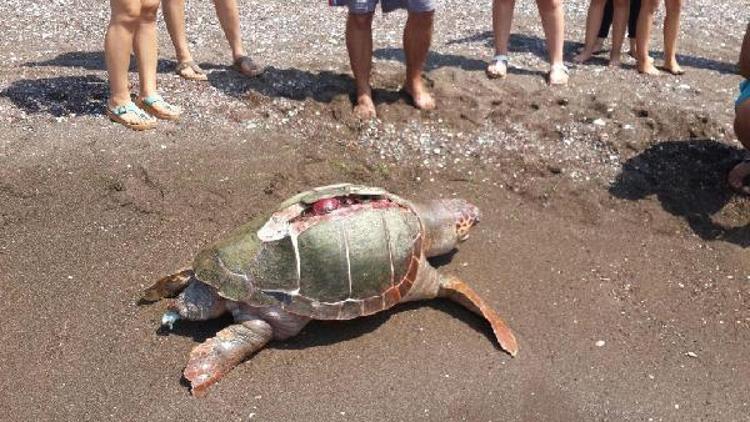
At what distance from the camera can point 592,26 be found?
4938mm

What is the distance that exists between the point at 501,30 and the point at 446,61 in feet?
1.48

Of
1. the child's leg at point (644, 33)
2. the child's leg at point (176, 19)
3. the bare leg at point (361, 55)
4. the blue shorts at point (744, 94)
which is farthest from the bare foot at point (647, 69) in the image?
the child's leg at point (176, 19)

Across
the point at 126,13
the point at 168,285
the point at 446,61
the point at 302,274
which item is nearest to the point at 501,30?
the point at 446,61

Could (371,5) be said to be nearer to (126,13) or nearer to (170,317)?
(126,13)

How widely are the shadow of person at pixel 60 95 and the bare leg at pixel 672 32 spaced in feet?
12.4

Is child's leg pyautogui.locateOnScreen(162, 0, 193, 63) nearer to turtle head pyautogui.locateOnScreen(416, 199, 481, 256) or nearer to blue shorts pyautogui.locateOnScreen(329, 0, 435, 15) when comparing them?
blue shorts pyautogui.locateOnScreen(329, 0, 435, 15)

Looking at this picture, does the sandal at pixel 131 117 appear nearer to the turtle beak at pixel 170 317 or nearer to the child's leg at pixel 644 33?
the turtle beak at pixel 170 317

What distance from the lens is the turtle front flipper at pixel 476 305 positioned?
2621 mm

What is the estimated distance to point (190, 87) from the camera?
13.7 ft

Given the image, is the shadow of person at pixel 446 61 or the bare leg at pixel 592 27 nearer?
→ the shadow of person at pixel 446 61

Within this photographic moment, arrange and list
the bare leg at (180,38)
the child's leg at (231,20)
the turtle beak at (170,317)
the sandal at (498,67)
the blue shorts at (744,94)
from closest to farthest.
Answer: the turtle beak at (170,317) < the blue shorts at (744,94) < the bare leg at (180,38) < the child's leg at (231,20) < the sandal at (498,67)

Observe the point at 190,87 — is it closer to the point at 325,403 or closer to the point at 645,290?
the point at 325,403

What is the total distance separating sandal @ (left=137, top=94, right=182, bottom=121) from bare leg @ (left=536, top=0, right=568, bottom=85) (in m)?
2.41

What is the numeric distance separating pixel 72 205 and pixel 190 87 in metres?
1.23
